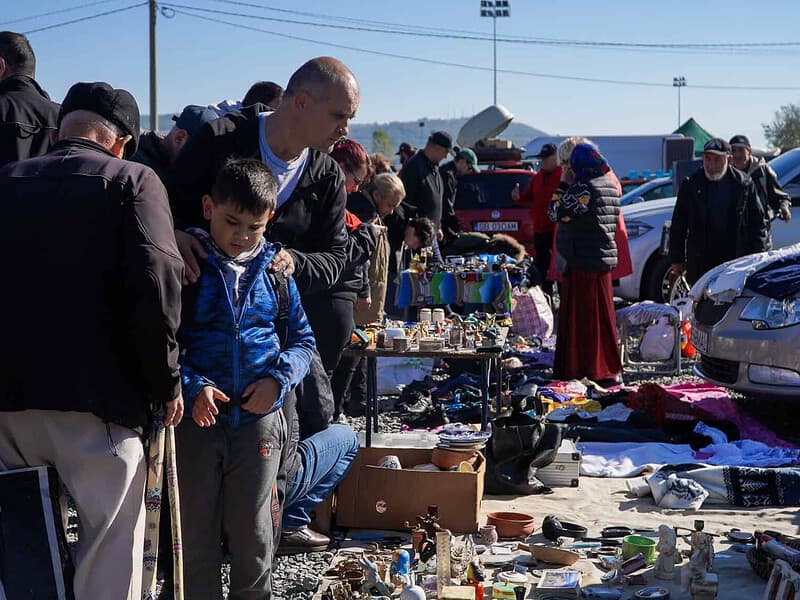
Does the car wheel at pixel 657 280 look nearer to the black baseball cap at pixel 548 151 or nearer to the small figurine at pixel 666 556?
the black baseball cap at pixel 548 151

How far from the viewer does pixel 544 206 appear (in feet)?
41.7

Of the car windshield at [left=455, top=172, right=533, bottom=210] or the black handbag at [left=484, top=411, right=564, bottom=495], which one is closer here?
the black handbag at [left=484, top=411, right=564, bottom=495]

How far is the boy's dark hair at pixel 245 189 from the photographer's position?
3.59 m

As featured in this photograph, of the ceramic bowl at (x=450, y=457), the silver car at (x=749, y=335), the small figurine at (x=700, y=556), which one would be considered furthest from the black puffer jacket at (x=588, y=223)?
the small figurine at (x=700, y=556)

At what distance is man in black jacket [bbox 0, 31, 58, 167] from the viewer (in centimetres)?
547

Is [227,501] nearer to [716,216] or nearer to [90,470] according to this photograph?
[90,470]

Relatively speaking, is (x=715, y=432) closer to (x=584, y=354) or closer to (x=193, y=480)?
(x=584, y=354)

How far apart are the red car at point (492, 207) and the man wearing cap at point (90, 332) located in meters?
13.5

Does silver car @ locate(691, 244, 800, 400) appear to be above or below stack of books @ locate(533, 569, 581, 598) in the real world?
above

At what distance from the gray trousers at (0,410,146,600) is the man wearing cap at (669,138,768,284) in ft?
25.6

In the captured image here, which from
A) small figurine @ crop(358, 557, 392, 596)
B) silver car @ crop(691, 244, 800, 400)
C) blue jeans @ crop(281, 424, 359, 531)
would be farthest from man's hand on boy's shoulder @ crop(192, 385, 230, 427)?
silver car @ crop(691, 244, 800, 400)

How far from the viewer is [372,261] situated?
816cm

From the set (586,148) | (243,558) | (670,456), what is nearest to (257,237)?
(243,558)

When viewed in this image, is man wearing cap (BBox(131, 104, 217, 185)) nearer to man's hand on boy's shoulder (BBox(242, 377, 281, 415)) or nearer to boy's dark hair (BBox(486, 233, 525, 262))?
man's hand on boy's shoulder (BBox(242, 377, 281, 415))
